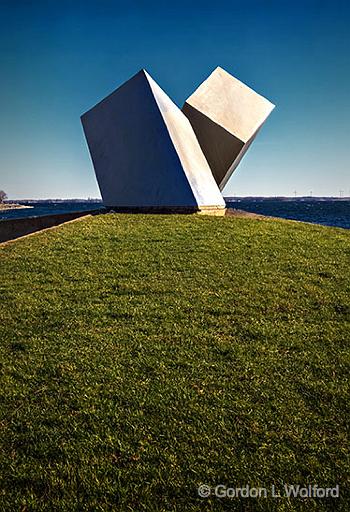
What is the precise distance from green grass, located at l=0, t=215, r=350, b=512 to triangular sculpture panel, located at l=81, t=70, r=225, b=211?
7.33 metres

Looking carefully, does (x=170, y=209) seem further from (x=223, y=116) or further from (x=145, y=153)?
(x=223, y=116)

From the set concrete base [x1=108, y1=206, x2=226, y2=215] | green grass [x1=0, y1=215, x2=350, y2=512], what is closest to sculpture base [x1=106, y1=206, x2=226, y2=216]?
concrete base [x1=108, y1=206, x2=226, y2=215]

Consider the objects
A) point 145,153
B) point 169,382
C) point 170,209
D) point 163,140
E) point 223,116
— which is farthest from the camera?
point 223,116

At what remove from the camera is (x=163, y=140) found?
16.5 m

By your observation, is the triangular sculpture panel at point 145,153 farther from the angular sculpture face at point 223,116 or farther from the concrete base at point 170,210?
the angular sculpture face at point 223,116

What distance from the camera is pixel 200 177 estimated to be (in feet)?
57.6

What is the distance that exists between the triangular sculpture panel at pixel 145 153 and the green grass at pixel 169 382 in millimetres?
7330

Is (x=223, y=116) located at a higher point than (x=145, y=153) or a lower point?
higher

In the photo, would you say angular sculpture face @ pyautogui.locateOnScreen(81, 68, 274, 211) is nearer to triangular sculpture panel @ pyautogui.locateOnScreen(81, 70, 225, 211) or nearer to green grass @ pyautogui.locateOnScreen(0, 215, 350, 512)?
triangular sculpture panel @ pyautogui.locateOnScreen(81, 70, 225, 211)

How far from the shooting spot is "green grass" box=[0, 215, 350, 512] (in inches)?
130

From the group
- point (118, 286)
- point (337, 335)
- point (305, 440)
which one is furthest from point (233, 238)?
point (305, 440)

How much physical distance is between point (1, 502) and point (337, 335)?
5.05 metres

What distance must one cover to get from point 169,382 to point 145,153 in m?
13.8

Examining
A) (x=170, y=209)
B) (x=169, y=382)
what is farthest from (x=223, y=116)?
(x=169, y=382)
